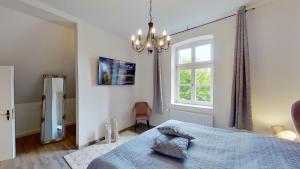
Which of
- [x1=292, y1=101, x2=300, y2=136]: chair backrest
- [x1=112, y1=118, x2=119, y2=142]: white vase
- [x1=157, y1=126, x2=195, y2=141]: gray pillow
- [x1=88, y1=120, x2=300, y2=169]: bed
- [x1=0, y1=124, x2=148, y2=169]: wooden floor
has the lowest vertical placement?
[x1=0, y1=124, x2=148, y2=169]: wooden floor

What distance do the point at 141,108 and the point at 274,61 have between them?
3021 mm

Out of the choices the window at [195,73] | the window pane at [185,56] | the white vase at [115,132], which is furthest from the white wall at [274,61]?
the white vase at [115,132]

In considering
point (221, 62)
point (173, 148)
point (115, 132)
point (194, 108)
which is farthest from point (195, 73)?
point (173, 148)

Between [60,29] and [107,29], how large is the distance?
955mm

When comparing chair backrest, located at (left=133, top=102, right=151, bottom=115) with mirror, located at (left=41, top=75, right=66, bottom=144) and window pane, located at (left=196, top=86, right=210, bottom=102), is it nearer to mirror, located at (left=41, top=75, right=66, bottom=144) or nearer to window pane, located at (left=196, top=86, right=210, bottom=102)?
window pane, located at (left=196, top=86, right=210, bottom=102)

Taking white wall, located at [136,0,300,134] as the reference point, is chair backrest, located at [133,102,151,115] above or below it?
below

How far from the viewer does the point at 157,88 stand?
3.89m

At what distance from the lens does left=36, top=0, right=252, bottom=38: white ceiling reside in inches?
95.1

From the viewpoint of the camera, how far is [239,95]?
259cm

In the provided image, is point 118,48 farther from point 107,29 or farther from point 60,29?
point 60,29

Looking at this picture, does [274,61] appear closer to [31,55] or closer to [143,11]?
[143,11]

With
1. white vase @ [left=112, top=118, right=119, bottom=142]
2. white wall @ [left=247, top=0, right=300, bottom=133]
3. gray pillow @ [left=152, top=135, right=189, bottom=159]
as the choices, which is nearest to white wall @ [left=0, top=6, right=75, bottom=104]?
white vase @ [left=112, top=118, right=119, bottom=142]

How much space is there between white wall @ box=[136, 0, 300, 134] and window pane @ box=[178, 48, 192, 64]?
0.70 meters

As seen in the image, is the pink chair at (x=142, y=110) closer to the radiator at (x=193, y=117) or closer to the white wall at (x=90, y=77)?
the white wall at (x=90, y=77)
